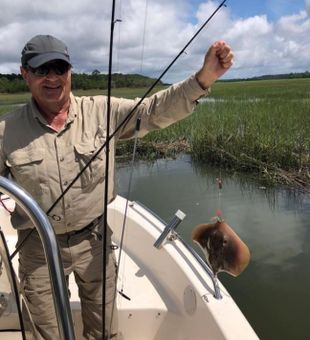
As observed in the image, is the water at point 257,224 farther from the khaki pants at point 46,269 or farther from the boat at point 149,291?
the khaki pants at point 46,269

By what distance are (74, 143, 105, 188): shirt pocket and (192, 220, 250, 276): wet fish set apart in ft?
2.84

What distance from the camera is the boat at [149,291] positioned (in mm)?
1106

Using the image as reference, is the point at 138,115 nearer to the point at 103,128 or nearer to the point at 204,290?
the point at 103,128

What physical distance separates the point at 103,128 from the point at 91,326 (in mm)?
1068

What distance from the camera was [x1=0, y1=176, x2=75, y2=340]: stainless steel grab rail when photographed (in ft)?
3.41

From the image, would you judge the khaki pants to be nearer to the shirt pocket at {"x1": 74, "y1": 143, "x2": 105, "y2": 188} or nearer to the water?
the shirt pocket at {"x1": 74, "y1": 143, "x2": 105, "y2": 188}

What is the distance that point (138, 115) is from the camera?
207cm

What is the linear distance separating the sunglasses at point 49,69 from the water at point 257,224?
3.10m

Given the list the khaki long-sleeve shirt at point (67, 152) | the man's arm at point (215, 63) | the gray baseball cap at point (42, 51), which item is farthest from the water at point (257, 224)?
the gray baseball cap at point (42, 51)

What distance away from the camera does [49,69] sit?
185cm

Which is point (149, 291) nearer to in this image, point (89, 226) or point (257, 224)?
point (89, 226)

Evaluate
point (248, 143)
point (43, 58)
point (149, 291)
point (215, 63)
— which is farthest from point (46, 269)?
point (248, 143)

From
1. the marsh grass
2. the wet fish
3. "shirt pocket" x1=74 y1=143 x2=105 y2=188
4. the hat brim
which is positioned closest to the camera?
the hat brim

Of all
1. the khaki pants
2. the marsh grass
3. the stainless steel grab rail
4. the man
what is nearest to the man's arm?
the man
